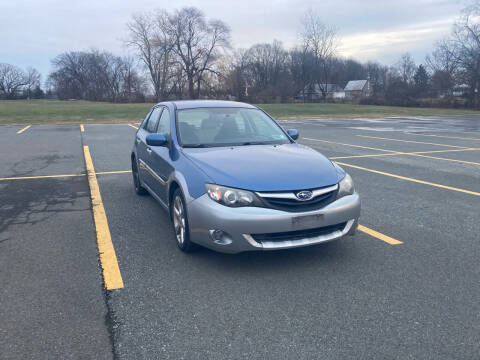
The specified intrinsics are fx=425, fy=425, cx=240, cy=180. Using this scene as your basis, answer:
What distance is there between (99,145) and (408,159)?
371 inches

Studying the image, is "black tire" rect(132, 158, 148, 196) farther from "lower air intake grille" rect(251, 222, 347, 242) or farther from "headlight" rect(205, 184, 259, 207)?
"lower air intake grille" rect(251, 222, 347, 242)

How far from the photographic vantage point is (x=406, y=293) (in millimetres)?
3424

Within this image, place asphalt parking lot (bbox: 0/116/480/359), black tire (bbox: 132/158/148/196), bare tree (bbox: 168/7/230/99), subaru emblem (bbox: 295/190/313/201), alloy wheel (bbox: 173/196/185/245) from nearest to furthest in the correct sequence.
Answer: asphalt parking lot (bbox: 0/116/480/359), subaru emblem (bbox: 295/190/313/201), alloy wheel (bbox: 173/196/185/245), black tire (bbox: 132/158/148/196), bare tree (bbox: 168/7/230/99)

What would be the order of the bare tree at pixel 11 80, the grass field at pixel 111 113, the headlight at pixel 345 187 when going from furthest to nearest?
the bare tree at pixel 11 80 < the grass field at pixel 111 113 < the headlight at pixel 345 187

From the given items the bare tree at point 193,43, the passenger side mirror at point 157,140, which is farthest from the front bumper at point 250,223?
the bare tree at point 193,43

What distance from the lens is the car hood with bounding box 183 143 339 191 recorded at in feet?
12.5

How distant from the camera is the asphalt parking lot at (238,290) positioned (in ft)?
9.04

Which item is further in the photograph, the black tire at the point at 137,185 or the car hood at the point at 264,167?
the black tire at the point at 137,185

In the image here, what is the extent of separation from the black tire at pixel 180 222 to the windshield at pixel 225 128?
0.73 meters

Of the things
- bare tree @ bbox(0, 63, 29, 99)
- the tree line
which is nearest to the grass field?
the tree line

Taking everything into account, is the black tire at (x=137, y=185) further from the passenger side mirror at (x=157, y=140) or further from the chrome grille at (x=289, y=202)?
the chrome grille at (x=289, y=202)

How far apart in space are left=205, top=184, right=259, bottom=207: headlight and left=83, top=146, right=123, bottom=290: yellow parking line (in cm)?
111

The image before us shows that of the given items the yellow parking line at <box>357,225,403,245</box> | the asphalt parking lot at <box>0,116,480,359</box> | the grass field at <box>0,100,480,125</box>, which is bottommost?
the asphalt parking lot at <box>0,116,480,359</box>

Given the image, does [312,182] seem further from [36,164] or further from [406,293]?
[36,164]
